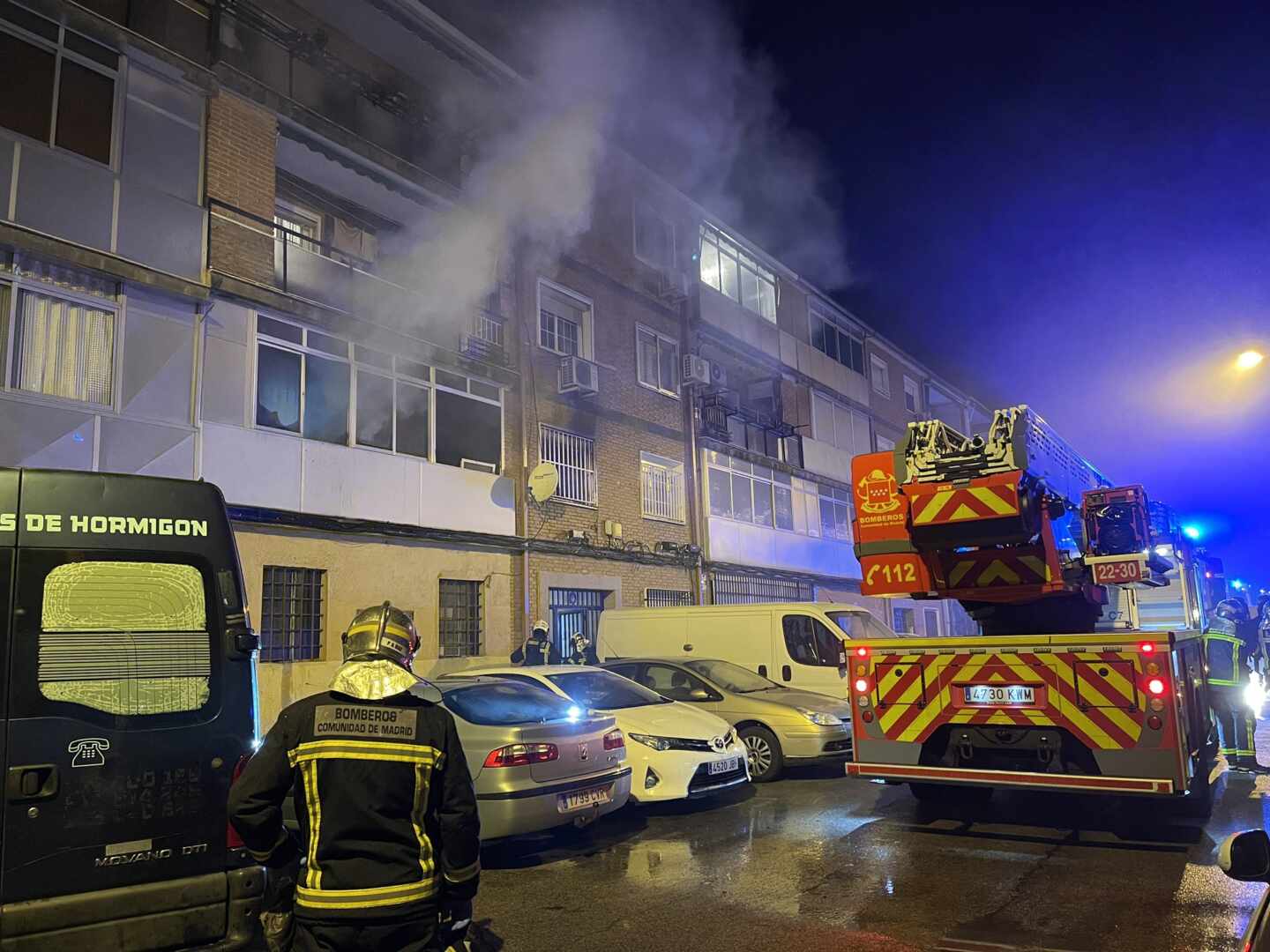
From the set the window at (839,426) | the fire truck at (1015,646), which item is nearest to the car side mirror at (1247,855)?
the fire truck at (1015,646)

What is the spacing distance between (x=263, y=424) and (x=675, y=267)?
1122 cm

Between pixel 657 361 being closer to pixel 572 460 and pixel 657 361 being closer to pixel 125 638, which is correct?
pixel 572 460

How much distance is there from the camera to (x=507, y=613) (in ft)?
49.5

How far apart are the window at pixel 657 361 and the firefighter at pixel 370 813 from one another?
16.6 m

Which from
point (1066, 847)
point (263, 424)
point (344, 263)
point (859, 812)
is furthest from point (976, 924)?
point (344, 263)

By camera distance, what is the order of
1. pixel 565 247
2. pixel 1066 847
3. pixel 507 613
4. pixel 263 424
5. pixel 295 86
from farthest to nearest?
pixel 565 247 → pixel 507 613 → pixel 295 86 → pixel 263 424 → pixel 1066 847

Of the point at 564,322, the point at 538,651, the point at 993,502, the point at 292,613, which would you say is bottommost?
the point at 538,651

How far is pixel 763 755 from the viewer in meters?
9.76

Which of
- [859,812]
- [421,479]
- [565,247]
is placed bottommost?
[859,812]

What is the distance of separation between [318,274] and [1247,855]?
13.1 metres

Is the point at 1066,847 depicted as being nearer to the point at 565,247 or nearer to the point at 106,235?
the point at 106,235

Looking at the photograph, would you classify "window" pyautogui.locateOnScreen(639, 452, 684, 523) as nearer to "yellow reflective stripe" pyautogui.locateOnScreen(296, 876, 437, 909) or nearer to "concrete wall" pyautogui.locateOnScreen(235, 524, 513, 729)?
"concrete wall" pyautogui.locateOnScreen(235, 524, 513, 729)

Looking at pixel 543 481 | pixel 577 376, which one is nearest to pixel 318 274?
pixel 543 481

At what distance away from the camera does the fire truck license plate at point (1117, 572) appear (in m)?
7.44
